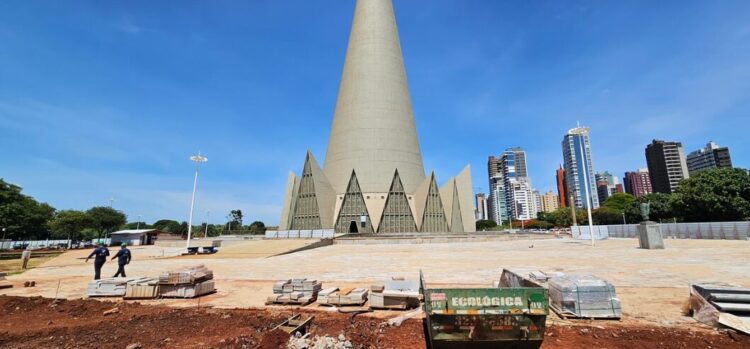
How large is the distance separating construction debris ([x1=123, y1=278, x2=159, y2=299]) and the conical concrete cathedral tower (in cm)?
3100

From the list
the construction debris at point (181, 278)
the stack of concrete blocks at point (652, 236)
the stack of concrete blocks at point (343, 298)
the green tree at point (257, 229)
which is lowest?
the stack of concrete blocks at point (343, 298)

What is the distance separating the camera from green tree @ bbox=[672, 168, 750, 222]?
1468 inches

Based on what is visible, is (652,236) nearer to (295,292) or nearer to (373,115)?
(295,292)

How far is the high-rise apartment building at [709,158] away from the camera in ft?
422

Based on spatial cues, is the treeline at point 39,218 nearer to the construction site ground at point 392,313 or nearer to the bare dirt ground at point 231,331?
the construction site ground at point 392,313

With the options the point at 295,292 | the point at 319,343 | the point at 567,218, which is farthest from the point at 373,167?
the point at 567,218

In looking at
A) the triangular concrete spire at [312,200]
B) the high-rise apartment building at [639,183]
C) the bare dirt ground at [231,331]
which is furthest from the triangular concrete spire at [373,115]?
the high-rise apartment building at [639,183]

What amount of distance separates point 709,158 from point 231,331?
183749 millimetres

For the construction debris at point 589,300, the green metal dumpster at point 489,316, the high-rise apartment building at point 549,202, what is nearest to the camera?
the green metal dumpster at point 489,316

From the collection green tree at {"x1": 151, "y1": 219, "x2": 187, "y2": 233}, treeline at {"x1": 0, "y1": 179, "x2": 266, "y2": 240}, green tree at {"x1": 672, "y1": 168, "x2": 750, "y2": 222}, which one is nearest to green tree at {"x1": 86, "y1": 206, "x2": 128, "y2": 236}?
treeline at {"x1": 0, "y1": 179, "x2": 266, "y2": 240}

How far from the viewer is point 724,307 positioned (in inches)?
245

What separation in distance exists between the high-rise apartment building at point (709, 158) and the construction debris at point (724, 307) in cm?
16451

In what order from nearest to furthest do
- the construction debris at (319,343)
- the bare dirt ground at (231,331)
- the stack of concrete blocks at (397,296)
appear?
the construction debris at (319,343) → the bare dirt ground at (231,331) → the stack of concrete blocks at (397,296)

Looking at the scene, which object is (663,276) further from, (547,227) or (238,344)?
(547,227)
